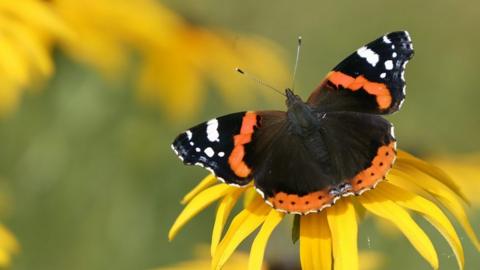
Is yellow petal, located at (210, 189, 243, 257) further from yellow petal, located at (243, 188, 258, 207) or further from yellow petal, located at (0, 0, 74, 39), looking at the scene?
yellow petal, located at (0, 0, 74, 39)

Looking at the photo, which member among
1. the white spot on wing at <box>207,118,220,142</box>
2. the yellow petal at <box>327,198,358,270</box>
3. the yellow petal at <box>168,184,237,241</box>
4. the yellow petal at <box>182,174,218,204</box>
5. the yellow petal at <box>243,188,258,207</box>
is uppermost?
the white spot on wing at <box>207,118,220,142</box>

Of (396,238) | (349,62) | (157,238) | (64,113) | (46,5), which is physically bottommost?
(396,238)

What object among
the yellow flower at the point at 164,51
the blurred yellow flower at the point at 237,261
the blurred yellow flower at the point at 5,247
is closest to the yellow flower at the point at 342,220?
the blurred yellow flower at the point at 5,247

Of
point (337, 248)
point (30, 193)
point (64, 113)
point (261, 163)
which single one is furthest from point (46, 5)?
point (337, 248)

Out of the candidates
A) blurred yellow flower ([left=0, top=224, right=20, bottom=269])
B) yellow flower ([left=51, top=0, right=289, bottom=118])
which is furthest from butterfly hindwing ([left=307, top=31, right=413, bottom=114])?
yellow flower ([left=51, top=0, right=289, bottom=118])

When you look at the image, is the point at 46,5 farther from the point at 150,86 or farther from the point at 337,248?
the point at 337,248

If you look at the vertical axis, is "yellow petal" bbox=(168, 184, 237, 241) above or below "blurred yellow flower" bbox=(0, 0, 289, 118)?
below
